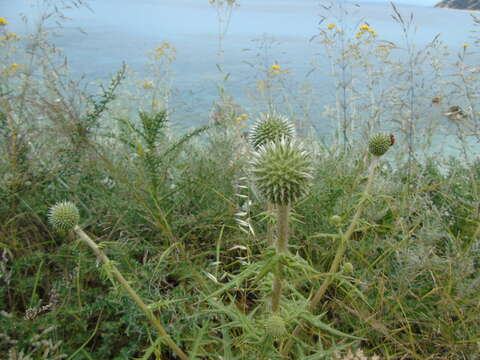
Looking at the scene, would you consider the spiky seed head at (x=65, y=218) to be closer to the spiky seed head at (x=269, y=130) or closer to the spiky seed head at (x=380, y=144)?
the spiky seed head at (x=269, y=130)

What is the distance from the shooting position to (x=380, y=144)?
5.84ft

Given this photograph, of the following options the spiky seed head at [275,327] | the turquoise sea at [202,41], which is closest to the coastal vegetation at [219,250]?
the spiky seed head at [275,327]

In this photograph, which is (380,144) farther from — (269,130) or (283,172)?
(283,172)

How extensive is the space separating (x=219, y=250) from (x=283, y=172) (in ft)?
3.07

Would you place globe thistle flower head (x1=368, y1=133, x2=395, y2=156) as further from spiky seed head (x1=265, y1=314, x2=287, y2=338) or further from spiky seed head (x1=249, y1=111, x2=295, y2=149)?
spiky seed head (x1=265, y1=314, x2=287, y2=338)

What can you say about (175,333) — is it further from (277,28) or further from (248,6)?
(248,6)

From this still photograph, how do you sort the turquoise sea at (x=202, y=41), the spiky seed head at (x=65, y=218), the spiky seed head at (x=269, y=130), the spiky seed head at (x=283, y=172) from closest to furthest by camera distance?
the spiky seed head at (x=283, y=172)
the spiky seed head at (x=65, y=218)
the spiky seed head at (x=269, y=130)
the turquoise sea at (x=202, y=41)

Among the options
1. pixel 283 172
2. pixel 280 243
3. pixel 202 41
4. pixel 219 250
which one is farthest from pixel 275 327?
pixel 202 41

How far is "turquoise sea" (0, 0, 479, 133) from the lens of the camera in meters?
5.47

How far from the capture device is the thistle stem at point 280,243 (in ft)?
4.06

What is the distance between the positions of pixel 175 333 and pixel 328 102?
15.6 ft

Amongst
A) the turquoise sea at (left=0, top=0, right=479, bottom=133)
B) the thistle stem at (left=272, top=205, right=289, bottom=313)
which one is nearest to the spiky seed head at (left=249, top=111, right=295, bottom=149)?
the thistle stem at (left=272, top=205, right=289, bottom=313)

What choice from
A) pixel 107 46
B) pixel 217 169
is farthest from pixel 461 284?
pixel 107 46

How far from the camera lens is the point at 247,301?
219cm
